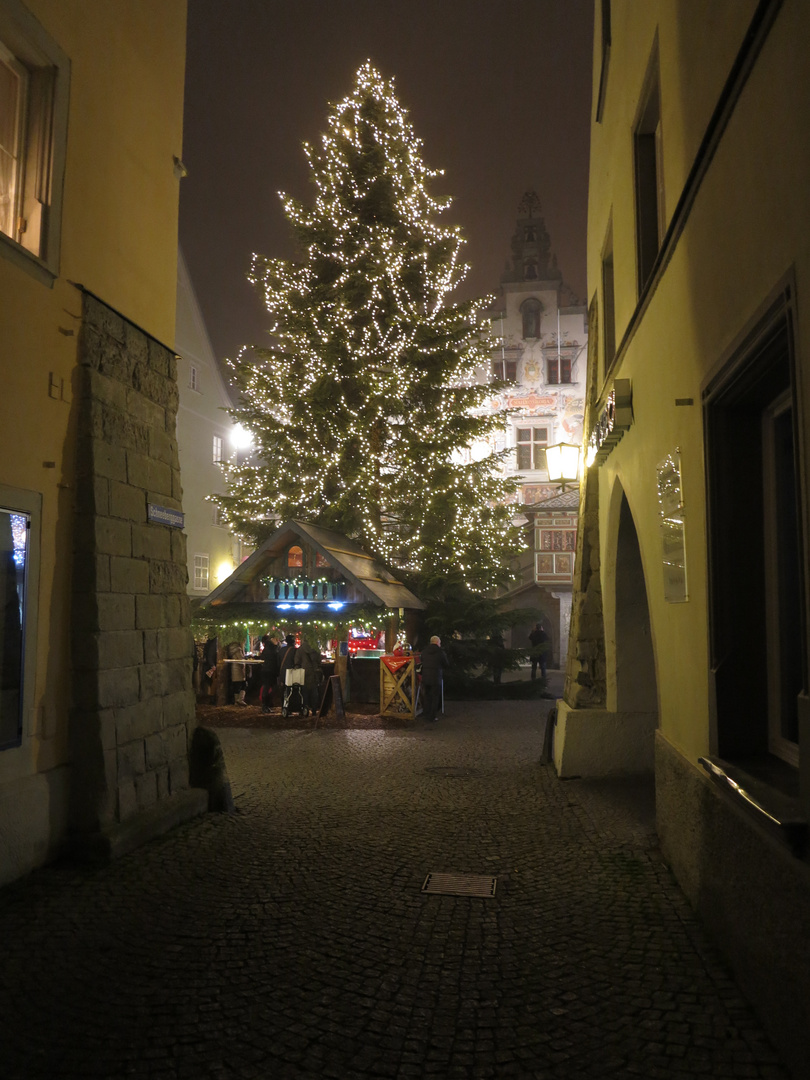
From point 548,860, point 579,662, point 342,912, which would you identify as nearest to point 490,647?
point 579,662

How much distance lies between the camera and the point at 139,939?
Result: 193 inches

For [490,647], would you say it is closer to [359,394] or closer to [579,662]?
[359,394]

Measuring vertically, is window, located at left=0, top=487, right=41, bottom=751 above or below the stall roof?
below

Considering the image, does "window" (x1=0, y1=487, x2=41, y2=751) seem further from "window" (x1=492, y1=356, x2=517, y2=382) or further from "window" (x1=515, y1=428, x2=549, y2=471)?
"window" (x1=492, y1=356, x2=517, y2=382)

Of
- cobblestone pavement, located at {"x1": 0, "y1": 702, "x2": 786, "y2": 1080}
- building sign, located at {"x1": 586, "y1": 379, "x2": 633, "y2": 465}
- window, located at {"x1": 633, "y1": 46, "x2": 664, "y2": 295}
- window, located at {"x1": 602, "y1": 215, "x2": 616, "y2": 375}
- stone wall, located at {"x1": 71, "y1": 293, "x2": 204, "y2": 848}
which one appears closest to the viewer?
cobblestone pavement, located at {"x1": 0, "y1": 702, "x2": 786, "y2": 1080}

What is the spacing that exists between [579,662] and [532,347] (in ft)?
95.3

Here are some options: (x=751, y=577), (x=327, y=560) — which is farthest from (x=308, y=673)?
(x=751, y=577)

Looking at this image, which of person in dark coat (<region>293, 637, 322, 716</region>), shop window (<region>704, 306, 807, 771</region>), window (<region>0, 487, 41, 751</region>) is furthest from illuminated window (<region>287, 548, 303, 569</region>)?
shop window (<region>704, 306, 807, 771</region>)

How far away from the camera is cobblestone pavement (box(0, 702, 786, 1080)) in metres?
3.56

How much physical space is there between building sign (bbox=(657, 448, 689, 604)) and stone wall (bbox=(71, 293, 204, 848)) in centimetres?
455

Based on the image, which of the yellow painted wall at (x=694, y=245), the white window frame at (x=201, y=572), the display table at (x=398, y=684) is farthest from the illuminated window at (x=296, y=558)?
the white window frame at (x=201, y=572)

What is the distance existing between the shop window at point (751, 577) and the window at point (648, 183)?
10.0 feet

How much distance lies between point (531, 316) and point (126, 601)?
33.8 m

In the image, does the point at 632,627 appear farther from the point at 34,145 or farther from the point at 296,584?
the point at 296,584
